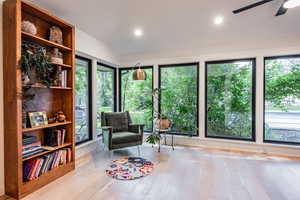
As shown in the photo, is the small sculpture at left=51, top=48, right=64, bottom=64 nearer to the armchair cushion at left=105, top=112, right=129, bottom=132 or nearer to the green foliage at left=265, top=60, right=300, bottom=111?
the armchair cushion at left=105, top=112, right=129, bottom=132

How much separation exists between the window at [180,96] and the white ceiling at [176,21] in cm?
65

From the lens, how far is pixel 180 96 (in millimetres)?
4250

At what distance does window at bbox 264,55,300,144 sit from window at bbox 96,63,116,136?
3.79 m

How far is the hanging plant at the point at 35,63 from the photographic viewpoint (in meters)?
1.96

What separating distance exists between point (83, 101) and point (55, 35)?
151 cm

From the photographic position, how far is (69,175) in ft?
8.27

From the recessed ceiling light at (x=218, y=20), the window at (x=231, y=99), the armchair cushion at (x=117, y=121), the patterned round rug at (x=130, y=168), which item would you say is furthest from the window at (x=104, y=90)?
the recessed ceiling light at (x=218, y=20)

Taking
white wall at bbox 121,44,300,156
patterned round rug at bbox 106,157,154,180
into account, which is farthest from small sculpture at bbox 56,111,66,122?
white wall at bbox 121,44,300,156

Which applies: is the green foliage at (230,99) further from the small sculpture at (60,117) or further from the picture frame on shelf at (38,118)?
the picture frame on shelf at (38,118)

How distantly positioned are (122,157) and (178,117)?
1.73m

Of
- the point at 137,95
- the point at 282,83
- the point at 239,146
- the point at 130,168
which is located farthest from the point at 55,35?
the point at 282,83

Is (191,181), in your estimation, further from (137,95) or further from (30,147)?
(137,95)

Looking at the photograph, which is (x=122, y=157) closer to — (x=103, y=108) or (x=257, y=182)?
(x=103, y=108)

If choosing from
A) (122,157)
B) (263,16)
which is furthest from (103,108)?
(263,16)
